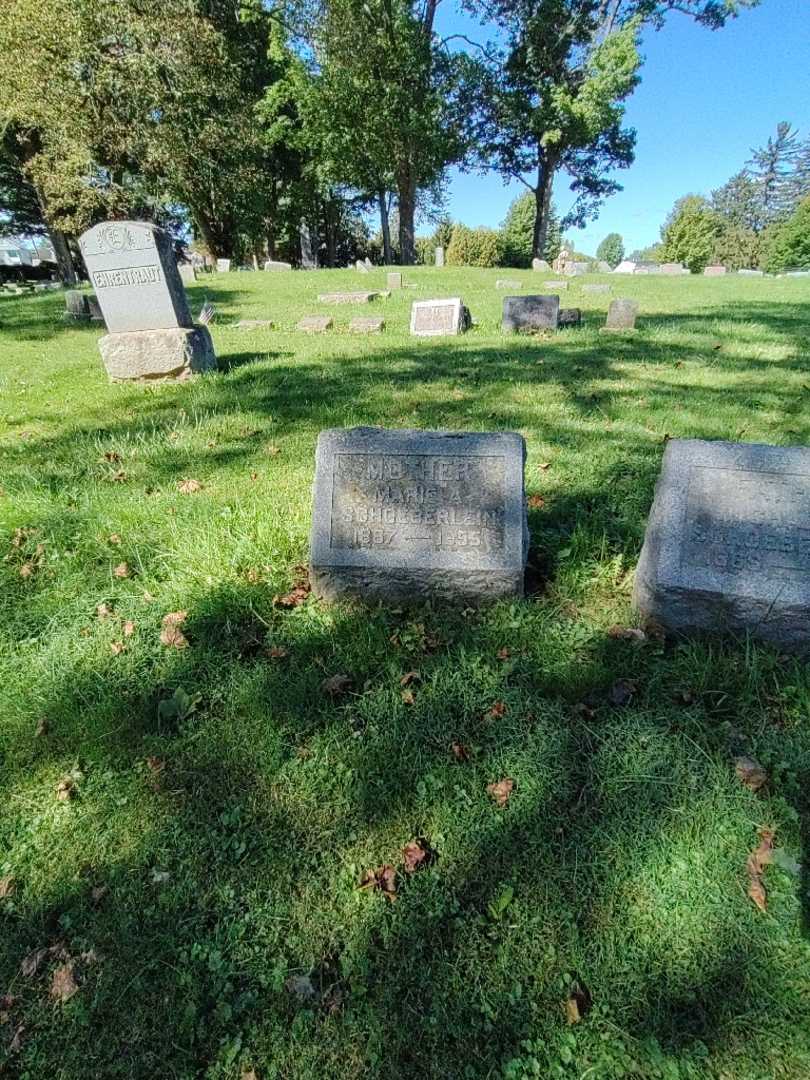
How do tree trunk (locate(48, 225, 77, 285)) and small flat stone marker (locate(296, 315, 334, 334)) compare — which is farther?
tree trunk (locate(48, 225, 77, 285))

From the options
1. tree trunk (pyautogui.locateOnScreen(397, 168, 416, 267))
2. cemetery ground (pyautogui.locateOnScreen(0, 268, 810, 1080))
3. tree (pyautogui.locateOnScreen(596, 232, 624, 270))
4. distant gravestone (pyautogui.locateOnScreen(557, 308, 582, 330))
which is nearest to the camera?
cemetery ground (pyautogui.locateOnScreen(0, 268, 810, 1080))

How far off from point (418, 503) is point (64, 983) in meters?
1.99

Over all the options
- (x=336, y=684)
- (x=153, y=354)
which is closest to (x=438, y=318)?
(x=153, y=354)

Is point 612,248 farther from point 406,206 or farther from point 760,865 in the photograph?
point 760,865

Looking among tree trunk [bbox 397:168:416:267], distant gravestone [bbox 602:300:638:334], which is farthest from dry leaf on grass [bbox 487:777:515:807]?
tree trunk [bbox 397:168:416:267]

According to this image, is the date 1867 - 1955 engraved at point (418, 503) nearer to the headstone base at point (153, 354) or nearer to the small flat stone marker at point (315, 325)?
the headstone base at point (153, 354)

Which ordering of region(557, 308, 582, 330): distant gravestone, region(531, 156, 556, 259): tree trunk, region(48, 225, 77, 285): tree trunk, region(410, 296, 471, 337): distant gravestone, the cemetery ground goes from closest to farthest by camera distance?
1. the cemetery ground
2. region(410, 296, 471, 337): distant gravestone
3. region(557, 308, 582, 330): distant gravestone
4. region(48, 225, 77, 285): tree trunk
5. region(531, 156, 556, 259): tree trunk

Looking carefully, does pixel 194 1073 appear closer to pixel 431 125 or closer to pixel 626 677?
pixel 626 677

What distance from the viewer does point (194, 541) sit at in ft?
9.73

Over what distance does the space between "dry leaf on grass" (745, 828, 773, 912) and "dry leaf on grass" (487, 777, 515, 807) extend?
2.32ft

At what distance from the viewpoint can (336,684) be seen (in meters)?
2.20

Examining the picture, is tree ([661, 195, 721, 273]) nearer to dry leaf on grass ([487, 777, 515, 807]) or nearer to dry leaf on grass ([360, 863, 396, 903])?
dry leaf on grass ([487, 777, 515, 807])

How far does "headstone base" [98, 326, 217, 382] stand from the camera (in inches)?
242

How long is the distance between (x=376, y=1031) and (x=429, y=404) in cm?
454
